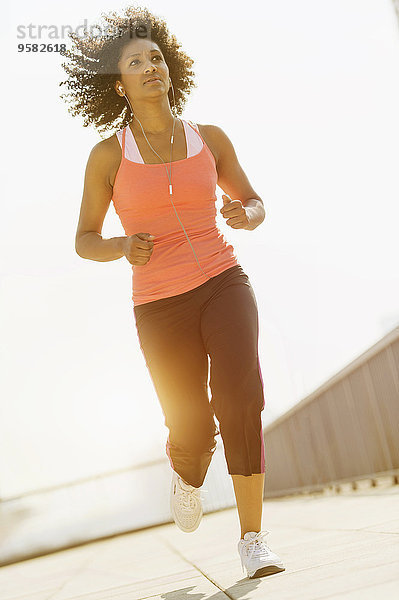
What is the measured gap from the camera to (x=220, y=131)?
281 cm

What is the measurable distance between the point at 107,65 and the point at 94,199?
24.1 inches

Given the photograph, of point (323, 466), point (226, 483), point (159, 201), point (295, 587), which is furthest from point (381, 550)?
point (226, 483)

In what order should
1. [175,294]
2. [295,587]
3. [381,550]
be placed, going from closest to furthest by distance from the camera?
[295,587] < [381,550] < [175,294]

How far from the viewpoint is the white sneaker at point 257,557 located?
2201 mm

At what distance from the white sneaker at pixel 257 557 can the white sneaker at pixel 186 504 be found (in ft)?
1.54

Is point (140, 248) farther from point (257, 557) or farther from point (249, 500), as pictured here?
point (257, 557)

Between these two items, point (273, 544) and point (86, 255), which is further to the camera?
point (273, 544)

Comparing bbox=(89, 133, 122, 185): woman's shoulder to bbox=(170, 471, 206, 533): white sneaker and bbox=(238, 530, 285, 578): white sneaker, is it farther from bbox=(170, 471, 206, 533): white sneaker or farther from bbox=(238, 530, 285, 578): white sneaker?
bbox=(238, 530, 285, 578): white sneaker

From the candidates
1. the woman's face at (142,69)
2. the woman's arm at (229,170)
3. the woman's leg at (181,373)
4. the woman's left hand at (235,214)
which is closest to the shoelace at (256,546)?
the woman's leg at (181,373)

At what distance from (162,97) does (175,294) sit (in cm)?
67

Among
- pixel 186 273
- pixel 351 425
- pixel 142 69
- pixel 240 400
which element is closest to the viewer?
pixel 240 400

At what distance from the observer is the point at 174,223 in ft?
8.32

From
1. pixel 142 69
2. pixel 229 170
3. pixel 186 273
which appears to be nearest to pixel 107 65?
pixel 142 69

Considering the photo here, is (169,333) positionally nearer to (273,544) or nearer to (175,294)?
(175,294)
